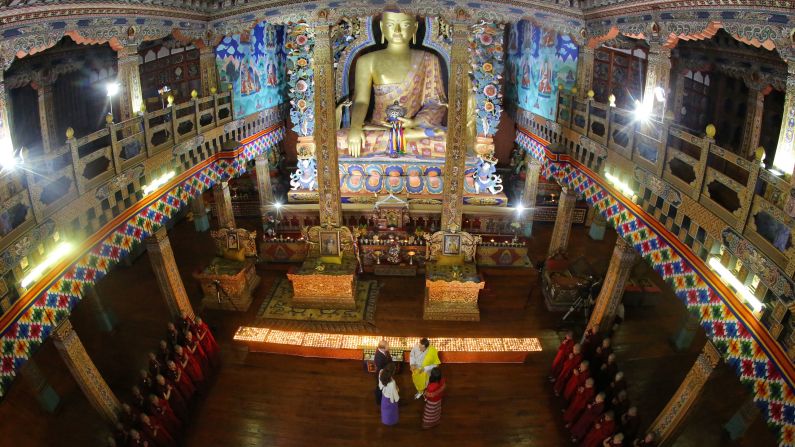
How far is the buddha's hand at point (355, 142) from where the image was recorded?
16219mm

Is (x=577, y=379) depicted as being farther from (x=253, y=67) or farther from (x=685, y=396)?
(x=253, y=67)

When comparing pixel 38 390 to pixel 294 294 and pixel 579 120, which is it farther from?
pixel 579 120

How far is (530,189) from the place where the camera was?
15891 mm

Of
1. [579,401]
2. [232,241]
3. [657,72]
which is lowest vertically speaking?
[579,401]

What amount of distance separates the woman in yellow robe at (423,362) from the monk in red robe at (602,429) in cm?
287

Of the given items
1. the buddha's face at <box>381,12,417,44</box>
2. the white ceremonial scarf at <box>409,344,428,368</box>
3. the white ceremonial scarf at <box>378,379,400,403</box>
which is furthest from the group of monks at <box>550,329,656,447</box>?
the buddha's face at <box>381,12,417,44</box>

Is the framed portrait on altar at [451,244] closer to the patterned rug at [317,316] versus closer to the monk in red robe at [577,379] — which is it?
the patterned rug at [317,316]

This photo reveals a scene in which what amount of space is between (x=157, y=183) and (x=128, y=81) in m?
2.08

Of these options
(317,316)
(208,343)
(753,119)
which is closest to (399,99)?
(317,316)

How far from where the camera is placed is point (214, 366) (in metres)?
10.7

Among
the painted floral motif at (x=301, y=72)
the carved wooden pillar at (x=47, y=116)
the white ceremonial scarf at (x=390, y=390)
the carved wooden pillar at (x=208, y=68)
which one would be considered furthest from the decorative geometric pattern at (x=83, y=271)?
the white ceremonial scarf at (x=390, y=390)

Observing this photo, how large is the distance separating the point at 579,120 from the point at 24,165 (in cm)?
1073

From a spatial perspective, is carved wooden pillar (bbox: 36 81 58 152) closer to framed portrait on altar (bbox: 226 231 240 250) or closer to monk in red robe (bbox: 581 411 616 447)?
framed portrait on altar (bbox: 226 231 240 250)

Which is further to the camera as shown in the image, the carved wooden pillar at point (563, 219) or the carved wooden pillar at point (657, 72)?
the carved wooden pillar at point (563, 219)
